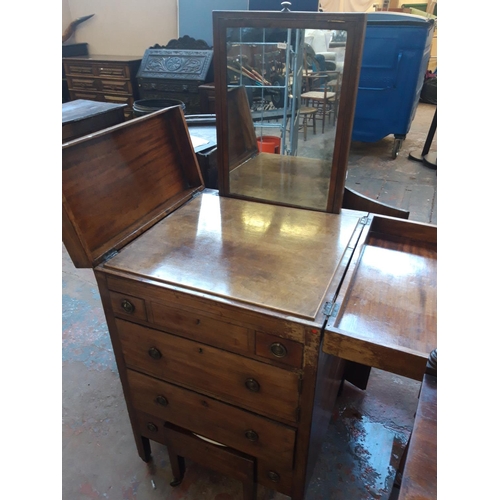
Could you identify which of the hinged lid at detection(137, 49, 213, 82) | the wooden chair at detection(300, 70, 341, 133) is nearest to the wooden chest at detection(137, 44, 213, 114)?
the hinged lid at detection(137, 49, 213, 82)

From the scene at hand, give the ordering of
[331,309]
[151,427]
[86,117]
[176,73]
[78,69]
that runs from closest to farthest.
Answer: [331,309], [151,427], [86,117], [176,73], [78,69]

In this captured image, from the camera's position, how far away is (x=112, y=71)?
457 centimetres

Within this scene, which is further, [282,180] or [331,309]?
[282,180]

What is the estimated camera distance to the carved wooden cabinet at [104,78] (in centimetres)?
452

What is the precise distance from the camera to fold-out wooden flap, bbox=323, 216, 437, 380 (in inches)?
32.5

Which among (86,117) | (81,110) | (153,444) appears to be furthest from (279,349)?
(81,110)

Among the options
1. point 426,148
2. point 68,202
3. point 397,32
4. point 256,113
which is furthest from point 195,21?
point 68,202

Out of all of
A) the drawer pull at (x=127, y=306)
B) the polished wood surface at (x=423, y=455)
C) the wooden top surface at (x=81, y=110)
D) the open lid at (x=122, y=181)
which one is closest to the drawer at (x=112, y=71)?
the wooden top surface at (x=81, y=110)

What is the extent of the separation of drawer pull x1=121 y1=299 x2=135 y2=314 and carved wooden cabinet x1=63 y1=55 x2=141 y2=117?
4.12m

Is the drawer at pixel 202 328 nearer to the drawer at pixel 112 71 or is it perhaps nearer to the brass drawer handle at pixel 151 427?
the brass drawer handle at pixel 151 427

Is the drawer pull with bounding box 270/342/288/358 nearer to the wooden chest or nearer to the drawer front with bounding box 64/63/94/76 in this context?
the wooden chest

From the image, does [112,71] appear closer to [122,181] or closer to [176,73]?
[176,73]

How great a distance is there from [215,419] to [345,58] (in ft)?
3.49

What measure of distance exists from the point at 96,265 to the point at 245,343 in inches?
17.2
